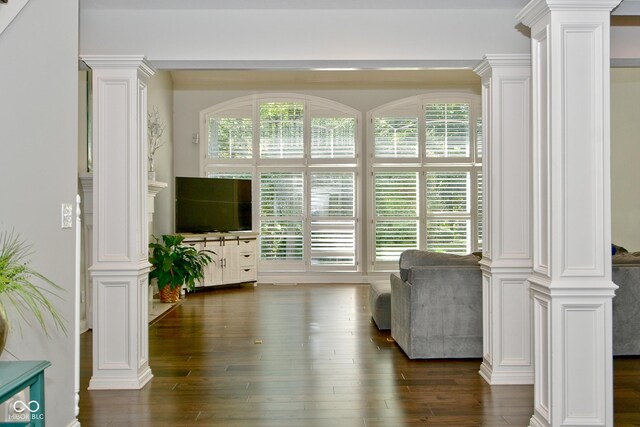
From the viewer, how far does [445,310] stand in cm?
530

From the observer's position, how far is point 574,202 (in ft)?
11.0

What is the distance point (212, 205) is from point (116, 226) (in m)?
5.67

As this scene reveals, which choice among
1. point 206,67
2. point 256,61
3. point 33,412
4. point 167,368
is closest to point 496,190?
point 256,61

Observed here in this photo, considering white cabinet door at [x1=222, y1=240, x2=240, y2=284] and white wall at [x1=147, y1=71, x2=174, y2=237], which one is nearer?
white wall at [x1=147, y1=71, x2=174, y2=237]

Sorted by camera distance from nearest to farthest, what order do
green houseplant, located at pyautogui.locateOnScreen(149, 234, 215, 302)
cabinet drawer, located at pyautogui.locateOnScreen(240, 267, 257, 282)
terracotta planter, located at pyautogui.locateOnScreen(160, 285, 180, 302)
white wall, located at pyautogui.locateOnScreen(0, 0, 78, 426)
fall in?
white wall, located at pyautogui.locateOnScreen(0, 0, 78, 426) < green houseplant, located at pyautogui.locateOnScreen(149, 234, 215, 302) < terracotta planter, located at pyautogui.locateOnScreen(160, 285, 180, 302) < cabinet drawer, located at pyautogui.locateOnScreen(240, 267, 257, 282)

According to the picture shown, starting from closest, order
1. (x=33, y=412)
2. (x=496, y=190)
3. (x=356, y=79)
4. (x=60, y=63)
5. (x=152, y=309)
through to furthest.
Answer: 1. (x=33, y=412)
2. (x=60, y=63)
3. (x=496, y=190)
4. (x=152, y=309)
5. (x=356, y=79)

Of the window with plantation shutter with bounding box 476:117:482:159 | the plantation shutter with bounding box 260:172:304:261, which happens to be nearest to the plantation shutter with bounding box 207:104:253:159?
the plantation shutter with bounding box 260:172:304:261

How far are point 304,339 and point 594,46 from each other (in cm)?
388

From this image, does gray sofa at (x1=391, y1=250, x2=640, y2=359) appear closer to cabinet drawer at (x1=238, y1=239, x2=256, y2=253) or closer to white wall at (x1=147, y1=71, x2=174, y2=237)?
white wall at (x1=147, y1=71, x2=174, y2=237)

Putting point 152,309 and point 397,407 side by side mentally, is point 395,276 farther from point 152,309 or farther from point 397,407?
point 152,309

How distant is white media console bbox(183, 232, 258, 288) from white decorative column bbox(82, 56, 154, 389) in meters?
4.93

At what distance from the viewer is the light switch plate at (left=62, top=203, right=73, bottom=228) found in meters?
3.29

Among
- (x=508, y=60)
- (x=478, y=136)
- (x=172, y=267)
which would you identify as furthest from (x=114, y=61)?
(x=478, y=136)

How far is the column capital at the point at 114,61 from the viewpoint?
4.56 metres
